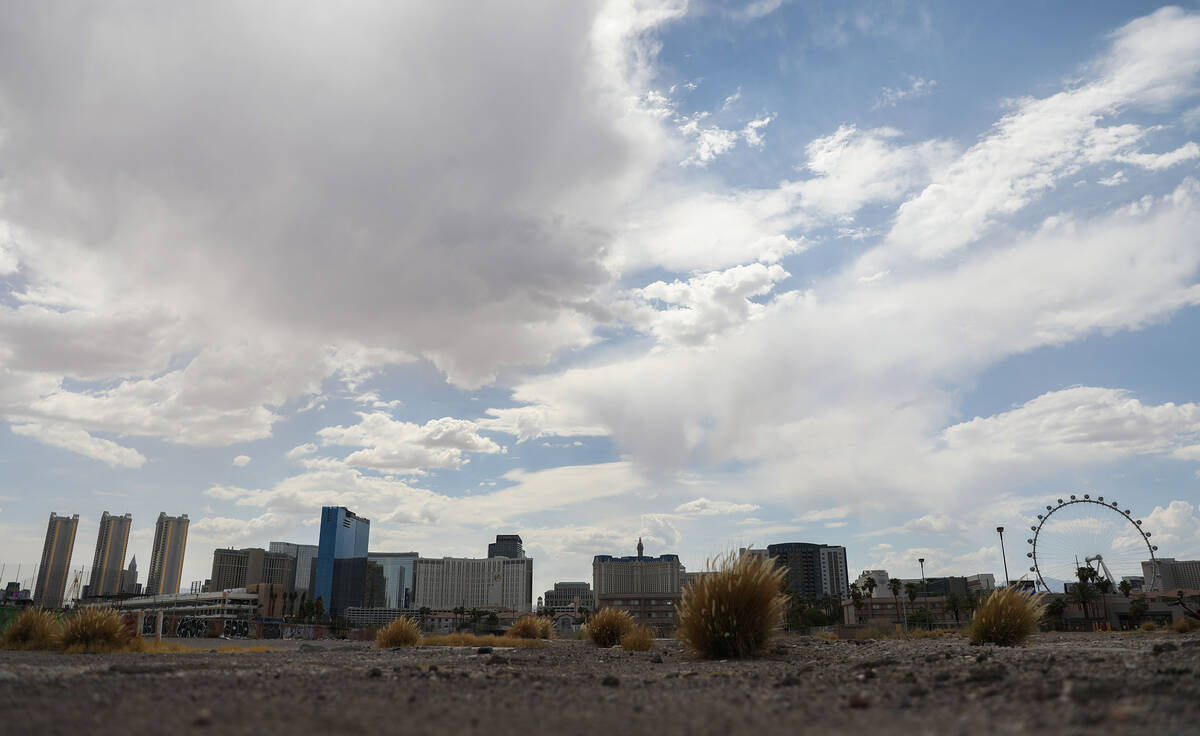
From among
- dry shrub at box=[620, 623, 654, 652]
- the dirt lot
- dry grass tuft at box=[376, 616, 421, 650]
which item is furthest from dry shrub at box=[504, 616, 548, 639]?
the dirt lot

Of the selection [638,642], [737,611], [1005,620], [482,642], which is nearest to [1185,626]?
[1005,620]

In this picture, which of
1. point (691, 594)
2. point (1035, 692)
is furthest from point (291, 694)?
point (691, 594)

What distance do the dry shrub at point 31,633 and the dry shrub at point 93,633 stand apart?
73cm

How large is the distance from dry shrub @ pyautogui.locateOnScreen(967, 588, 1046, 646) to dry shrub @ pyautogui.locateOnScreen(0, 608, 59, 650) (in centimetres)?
1894

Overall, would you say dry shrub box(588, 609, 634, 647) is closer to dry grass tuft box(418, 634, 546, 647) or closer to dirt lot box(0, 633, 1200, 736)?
dry grass tuft box(418, 634, 546, 647)

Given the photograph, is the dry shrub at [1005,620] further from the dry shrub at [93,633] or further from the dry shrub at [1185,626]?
the dry shrub at [93,633]

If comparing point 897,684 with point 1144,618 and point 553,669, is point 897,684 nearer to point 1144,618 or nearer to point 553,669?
point 553,669

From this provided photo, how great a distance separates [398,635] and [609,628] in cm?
588

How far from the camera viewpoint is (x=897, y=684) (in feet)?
25.2

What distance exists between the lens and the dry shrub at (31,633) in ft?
51.2

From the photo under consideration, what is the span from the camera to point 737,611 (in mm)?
12805

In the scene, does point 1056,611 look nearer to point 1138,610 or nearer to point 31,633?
point 1138,610

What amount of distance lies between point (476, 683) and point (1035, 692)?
5.49 meters

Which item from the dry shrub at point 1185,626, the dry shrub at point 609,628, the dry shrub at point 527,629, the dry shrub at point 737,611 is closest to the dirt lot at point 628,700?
the dry shrub at point 737,611
